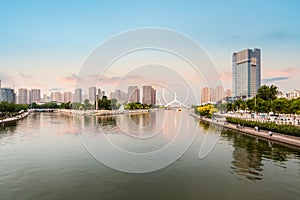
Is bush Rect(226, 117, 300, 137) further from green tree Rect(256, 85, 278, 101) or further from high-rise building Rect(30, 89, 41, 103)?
high-rise building Rect(30, 89, 41, 103)

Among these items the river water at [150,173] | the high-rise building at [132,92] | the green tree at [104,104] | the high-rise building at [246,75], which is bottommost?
the river water at [150,173]

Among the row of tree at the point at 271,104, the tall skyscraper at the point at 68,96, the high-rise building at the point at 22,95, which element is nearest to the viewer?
the row of tree at the point at 271,104

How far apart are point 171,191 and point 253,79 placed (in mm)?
84424

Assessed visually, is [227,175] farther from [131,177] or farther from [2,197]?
[2,197]

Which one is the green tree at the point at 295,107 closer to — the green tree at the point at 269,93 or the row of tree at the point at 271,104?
the row of tree at the point at 271,104

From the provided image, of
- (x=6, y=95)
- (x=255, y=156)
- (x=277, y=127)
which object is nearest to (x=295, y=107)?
(x=277, y=127)

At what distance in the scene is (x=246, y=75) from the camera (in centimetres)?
8388

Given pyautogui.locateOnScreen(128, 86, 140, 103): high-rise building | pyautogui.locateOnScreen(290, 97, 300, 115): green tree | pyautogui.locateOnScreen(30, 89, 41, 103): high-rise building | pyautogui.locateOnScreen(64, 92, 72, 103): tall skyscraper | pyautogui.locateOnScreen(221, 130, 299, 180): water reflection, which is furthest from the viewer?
pyautogui.locateOnScreen(30, 89, 41, 103): high-rise building

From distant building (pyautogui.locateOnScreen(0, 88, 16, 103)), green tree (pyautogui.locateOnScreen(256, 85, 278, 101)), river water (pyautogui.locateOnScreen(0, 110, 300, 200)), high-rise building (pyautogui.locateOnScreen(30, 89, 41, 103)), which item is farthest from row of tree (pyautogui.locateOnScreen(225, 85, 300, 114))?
high-rise building (pyautogui.locateOnScreen(30, 89, 41, 103))

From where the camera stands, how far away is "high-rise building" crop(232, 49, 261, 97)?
83.4 m

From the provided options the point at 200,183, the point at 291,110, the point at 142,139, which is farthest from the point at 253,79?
the point at 200,183

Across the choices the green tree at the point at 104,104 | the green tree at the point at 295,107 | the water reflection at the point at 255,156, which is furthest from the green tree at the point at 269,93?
the green tree at the point at 104,104

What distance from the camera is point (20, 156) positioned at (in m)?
10.8

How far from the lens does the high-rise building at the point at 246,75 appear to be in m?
83.4
